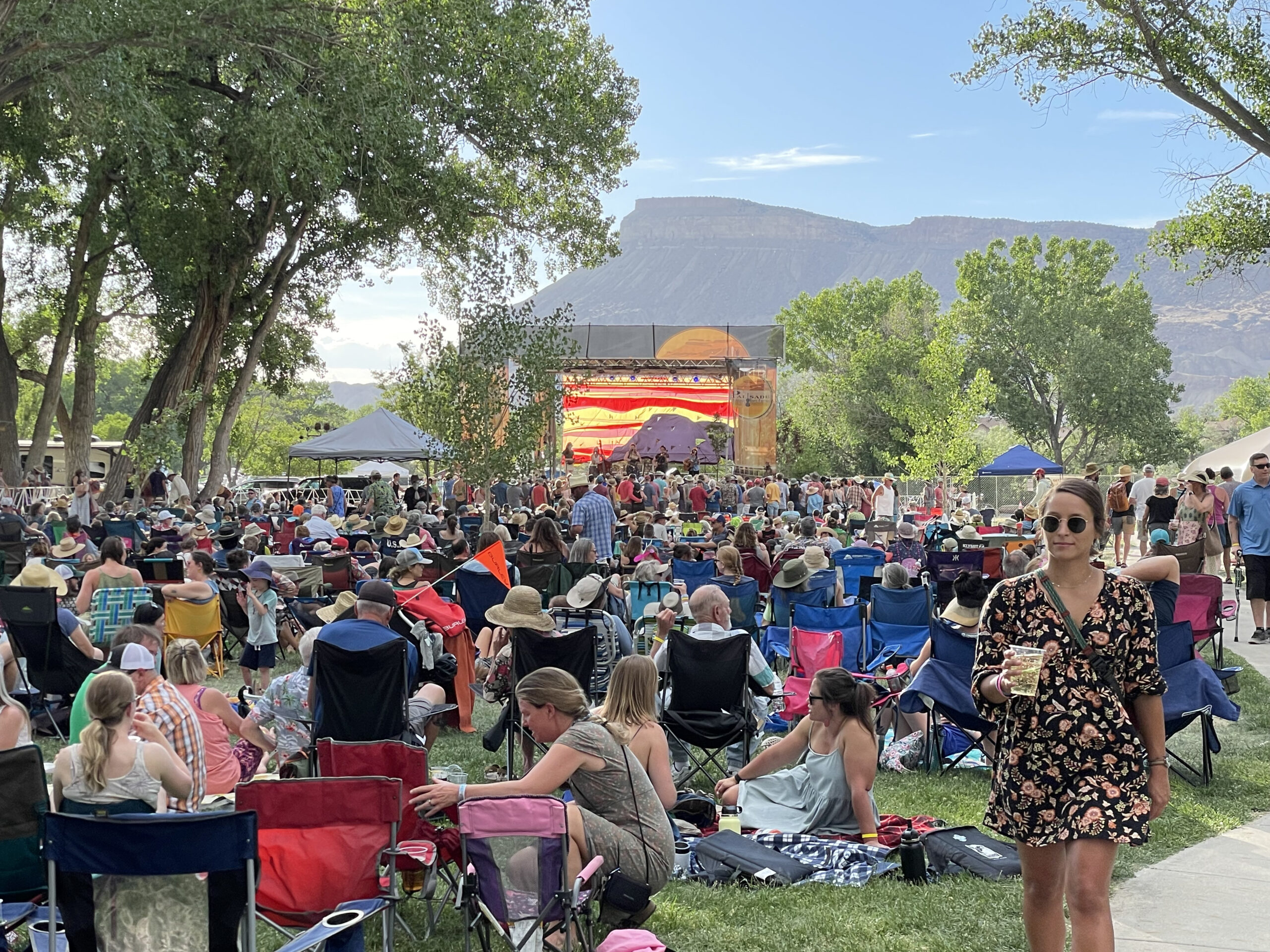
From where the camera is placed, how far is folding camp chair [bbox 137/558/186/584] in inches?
406

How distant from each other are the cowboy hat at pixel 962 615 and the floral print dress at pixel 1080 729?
3591mm

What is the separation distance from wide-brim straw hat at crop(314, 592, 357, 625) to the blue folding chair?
10.9ft

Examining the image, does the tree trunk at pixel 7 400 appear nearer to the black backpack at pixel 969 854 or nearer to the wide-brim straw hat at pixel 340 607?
the wide-brim straw hat at pixel 340 607

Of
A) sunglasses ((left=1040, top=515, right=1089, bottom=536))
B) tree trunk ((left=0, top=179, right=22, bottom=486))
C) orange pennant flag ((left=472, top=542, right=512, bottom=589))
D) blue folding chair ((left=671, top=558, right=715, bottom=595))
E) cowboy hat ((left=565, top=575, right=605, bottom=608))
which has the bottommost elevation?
blue folding chair ((left=671, top=558, right=715, bottom=595))

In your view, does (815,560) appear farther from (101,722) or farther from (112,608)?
(101,722)

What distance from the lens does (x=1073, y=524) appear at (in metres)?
2.84

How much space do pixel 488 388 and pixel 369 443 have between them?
689 cm

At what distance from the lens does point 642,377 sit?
34.9 m

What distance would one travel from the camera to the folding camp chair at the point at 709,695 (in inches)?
235

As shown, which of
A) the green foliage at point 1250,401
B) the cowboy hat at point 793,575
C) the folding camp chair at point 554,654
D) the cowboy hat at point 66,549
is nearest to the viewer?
the folding camp chair at point 554,654

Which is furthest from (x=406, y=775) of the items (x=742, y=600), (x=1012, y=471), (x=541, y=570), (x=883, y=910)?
(x=1012, y=471)

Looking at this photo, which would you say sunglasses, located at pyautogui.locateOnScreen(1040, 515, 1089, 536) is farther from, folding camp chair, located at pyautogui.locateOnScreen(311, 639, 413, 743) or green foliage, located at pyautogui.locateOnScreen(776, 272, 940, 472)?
green foliage, located at pyautogui.locateOnScreen(776, 272, 940, 472)

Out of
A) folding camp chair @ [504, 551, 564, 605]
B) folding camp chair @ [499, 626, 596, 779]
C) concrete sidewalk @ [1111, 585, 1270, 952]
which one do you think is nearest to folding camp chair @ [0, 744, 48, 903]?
folding camp chair @ [499, 626, 596, 779]

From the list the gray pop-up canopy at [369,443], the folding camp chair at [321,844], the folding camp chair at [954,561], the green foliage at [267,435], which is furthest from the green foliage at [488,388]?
the green foliage at [267,435]
